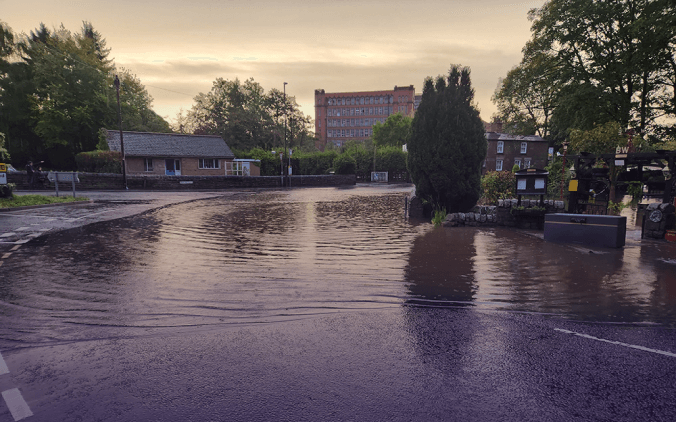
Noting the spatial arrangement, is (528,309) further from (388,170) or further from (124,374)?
(388,170)

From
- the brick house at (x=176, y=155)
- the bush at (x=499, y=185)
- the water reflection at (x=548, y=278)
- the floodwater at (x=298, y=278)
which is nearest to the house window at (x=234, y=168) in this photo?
the brick house at (x=176, y=155)

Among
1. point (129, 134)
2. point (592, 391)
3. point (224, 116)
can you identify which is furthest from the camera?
point (224, 116)

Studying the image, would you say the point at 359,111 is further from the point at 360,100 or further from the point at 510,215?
the point at 510,215

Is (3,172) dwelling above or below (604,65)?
below

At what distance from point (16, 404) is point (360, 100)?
5117 inches

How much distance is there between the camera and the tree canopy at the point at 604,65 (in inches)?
892

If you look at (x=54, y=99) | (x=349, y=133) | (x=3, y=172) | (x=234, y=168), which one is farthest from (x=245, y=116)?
(x=349, y=133)

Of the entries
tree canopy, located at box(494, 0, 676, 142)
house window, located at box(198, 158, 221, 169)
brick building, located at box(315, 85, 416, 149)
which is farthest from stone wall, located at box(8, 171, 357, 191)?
brick building, located at box(315, 85, 416, 149)

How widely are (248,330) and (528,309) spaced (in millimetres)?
3794

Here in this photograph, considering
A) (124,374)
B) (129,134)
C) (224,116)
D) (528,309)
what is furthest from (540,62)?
(224,116)

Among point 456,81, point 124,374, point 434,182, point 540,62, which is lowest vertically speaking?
point 124,374

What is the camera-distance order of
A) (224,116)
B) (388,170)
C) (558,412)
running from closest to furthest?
(558,412), (388,170), (224,116)

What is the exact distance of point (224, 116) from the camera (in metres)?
67.4

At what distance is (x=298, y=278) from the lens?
6770 mm
